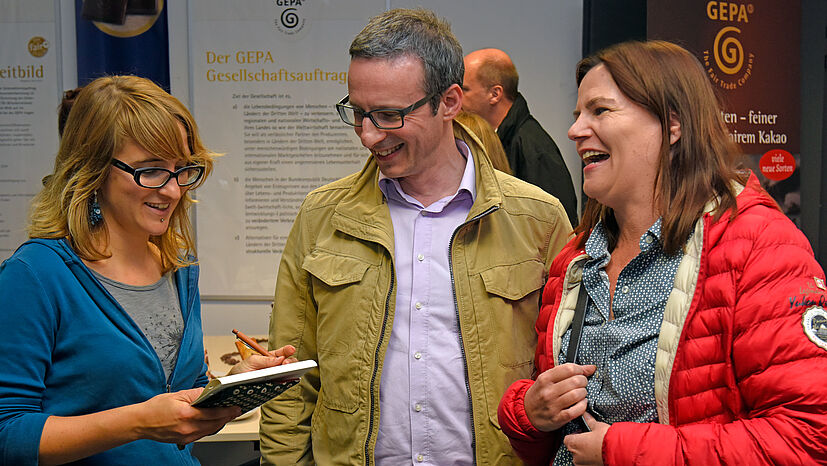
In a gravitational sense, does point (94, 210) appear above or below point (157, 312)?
above

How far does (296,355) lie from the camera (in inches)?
78.8

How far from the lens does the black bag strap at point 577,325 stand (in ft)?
5.11

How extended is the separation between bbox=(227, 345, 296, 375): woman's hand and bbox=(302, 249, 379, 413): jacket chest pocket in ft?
0.36

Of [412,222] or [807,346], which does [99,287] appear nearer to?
[412,222]

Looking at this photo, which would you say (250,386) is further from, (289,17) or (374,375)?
(289,17)

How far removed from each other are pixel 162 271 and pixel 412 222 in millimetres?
647

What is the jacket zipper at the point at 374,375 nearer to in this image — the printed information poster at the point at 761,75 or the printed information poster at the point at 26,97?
the printed information poster at the point at 761,75

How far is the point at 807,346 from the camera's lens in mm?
1243

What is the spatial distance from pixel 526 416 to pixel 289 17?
295cm

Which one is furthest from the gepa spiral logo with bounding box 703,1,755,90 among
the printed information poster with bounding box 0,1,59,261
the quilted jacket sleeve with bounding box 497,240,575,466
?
the printed information poster with bounding box 0,1,59,261

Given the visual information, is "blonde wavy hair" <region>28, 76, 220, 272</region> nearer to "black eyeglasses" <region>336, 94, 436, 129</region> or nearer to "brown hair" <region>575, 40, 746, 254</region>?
"black eyeglasses" <region>336, 94, 436, 129</region>

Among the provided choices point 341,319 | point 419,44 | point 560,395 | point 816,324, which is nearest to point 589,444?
point 560,395

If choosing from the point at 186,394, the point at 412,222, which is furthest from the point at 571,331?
the point at 186,394

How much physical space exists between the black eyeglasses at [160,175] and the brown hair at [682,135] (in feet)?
3.38
